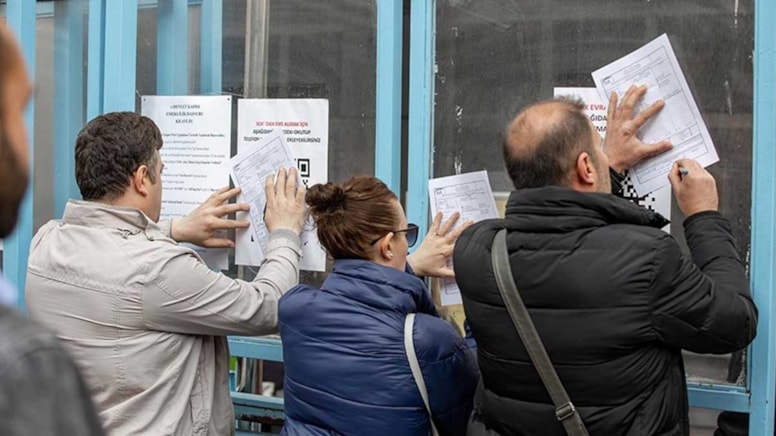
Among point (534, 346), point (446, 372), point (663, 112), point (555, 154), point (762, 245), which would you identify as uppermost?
point (663, 112)

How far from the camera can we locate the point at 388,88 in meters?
2.80

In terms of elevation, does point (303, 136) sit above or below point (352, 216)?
above

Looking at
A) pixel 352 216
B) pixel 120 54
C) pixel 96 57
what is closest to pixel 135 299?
pixel 352 216

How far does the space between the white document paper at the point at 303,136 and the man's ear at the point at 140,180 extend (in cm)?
45

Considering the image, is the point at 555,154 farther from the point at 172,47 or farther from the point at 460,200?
the point at 172,47

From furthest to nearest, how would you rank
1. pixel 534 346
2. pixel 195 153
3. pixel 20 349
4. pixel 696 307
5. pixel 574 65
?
pixel 195 153
pixel 574 65
pixel 534 346
pixel 696 307
pixel 20 349

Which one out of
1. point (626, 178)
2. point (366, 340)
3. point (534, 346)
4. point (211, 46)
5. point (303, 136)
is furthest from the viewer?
point (211, 46)

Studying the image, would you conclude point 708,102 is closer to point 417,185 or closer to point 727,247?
point 727,247

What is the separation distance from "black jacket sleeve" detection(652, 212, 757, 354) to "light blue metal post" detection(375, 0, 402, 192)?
3.40 ft

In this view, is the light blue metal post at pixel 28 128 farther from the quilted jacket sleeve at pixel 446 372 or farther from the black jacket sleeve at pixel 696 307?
the black jacket sleeve at pixel 696 307

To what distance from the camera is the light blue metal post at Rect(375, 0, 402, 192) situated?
9.20 ft

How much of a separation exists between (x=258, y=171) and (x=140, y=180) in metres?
0.45

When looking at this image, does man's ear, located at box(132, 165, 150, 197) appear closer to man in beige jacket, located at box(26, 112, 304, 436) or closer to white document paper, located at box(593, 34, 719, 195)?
man in beige jacket, located at box(26, 112, 304, 436)

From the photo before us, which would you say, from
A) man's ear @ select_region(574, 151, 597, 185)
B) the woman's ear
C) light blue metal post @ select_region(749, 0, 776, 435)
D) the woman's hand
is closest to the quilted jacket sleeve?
the woman's ear
